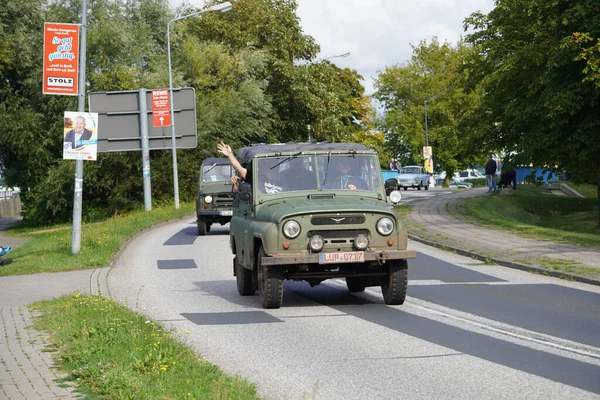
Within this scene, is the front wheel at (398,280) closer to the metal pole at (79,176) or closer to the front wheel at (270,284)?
the front wheel at (270,284)

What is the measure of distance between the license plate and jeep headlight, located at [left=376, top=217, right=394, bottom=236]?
432 mm

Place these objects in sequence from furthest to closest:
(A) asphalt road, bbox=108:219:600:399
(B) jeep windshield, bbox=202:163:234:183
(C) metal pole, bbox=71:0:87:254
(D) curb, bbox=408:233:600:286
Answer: (B) jeep windshield, bbox=202:163:234:183
(C) metal pole, bbox=71:0:87:254
(D) curb, bbox=408:233:600:286
(A) asphalt road, bbox=108:219:600:399

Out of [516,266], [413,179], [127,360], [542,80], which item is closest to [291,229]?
[127,360]

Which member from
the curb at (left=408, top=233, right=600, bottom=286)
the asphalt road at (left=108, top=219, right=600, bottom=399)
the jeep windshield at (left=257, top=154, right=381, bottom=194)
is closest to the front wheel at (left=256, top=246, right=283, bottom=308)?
the asphalt road at (left=108, top=219, right=600, bottom=399)

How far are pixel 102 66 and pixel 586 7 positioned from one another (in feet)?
92.8

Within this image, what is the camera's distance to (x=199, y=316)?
11.9m

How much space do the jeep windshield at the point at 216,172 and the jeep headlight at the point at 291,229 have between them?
1728cm

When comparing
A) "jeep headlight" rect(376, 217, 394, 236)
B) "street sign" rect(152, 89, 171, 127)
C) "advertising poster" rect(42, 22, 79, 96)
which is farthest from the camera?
"street sign" rect(152, 89, 171, 127)

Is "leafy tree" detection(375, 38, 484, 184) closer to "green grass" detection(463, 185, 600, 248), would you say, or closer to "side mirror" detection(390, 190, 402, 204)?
"green grass" detection(463, 185, 600, 248)

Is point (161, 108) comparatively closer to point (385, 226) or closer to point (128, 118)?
point (128, 118)

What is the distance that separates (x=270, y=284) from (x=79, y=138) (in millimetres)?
9345

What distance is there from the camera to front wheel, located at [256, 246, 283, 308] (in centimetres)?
1186

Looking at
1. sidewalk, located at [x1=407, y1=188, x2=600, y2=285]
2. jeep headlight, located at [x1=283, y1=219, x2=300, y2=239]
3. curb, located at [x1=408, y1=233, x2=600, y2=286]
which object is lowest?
curb, located at [x1=408, y1=233, x2=600, y2=286]

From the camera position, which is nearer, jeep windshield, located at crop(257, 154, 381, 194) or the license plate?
the license plate
